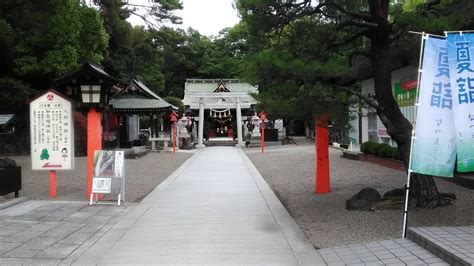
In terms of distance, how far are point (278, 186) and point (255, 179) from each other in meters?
2.17

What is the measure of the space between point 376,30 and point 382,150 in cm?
988

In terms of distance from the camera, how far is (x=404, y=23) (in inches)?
344

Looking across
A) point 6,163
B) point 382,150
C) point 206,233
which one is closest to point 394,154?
point 382,150

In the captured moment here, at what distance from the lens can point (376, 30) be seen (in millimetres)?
9422

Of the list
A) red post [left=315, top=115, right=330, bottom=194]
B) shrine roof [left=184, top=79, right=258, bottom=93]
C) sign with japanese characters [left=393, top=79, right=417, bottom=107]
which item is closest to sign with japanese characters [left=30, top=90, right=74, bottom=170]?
red post [left=315, top=115, right=330, bottom=194]

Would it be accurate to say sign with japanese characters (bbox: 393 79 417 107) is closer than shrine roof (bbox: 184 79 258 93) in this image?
Yes

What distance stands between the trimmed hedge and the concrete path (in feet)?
19.7

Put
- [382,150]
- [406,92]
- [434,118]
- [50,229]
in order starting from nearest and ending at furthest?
[434,118] → [50,229] → [406,92] → [382,150]

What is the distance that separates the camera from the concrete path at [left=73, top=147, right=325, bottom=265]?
665 cm

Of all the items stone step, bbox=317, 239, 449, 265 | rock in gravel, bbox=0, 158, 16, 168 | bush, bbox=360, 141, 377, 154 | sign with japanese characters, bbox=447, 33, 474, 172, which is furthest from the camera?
bush, bbox=360, 141, 377, 154

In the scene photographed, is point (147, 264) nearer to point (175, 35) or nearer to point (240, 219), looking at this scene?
point (240, 219)

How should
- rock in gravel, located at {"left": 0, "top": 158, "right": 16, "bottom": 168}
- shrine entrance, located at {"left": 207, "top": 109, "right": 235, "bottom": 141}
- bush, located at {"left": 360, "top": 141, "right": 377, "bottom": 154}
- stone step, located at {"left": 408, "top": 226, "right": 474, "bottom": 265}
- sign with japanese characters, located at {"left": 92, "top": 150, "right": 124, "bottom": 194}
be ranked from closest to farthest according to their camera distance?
1. stone step, located at {"left": 408, "top": 226, "right": 474, "bottom": 265}
2. sign with japanese characters, located at {"left": 92, "top": 150, "right": 124, "bottom": 194}
3. rock in gravel, located at {"left": 0, "top": 158, "right": 16, "bottom": 168}
4. bush, located at {"left": 360, "top": 141, "right": 377, "bottom": 154}
5. shrine entrance, located at {"left": 207, "top": 109, "right": 235, "bottom": 141}

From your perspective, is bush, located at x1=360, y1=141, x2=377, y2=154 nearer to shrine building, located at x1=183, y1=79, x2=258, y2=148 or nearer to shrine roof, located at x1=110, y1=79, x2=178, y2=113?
shrine roof, located at x1=110, y1=79, x2=178, y2=113

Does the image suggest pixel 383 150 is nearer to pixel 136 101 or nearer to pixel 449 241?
pixel 449 241
